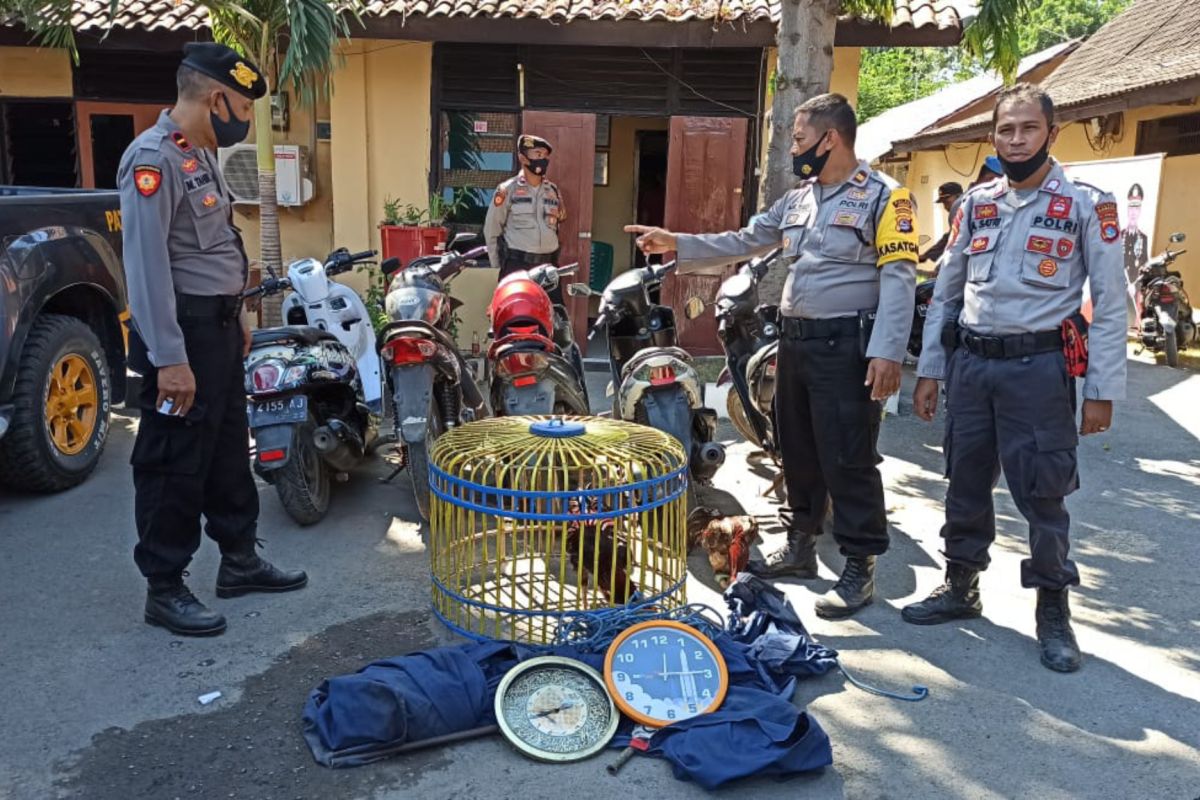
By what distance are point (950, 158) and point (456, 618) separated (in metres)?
20.7

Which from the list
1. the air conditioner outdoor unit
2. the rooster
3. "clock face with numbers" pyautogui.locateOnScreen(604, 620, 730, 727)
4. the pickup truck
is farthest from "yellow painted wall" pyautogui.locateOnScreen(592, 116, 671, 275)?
"clock face with numbers" pyautogui.locateOnScreen(604, 620, 730, 727)

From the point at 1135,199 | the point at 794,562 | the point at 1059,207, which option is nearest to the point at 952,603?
the point at 794,562

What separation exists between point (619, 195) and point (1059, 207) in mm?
11020

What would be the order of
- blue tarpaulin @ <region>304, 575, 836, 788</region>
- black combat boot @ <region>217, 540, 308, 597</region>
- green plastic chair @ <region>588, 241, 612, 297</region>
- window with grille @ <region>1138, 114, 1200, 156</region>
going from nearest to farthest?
1. blue tarpaulin @ <region>304, 575, 836, 788</region>
2. black combat boot @ <region>217, 540, 308, 597</region>
3. window with grille @ <region>1138, 114, 1200, 156</region>
4. green plastic chair @ <region>588, 241, 612, 297</region>

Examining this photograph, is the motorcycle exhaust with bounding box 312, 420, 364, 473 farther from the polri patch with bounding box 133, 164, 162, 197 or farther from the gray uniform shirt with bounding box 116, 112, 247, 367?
the polri patch with bounding box 133, 164, 162, 197

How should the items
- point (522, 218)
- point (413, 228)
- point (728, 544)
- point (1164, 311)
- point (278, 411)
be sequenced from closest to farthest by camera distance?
point (728, 544)
point (278, 411)
point (522, 218)
point (413, 228)
point (1164, 311)

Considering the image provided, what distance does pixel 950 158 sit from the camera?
21.6 m

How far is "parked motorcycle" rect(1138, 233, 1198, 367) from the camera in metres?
9.73

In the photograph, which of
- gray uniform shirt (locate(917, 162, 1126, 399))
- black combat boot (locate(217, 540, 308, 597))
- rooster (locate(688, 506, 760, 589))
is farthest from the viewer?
rooster (locate(688, 506, 760, 589))

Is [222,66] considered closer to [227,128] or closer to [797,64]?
[227,128]

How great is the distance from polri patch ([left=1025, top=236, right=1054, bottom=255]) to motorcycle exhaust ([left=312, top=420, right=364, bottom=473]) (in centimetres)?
314

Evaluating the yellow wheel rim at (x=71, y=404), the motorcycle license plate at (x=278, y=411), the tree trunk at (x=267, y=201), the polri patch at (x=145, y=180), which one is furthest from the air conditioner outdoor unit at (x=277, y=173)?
the polri patch at (x=145, y=180)

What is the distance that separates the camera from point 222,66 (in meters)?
3.49

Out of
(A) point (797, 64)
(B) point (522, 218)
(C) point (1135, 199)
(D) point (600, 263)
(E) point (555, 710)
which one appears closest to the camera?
(E) point (555, 710)
